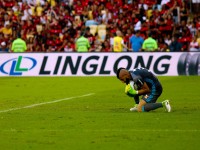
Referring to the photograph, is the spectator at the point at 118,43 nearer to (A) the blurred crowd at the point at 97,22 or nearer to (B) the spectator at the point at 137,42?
(A) the blurred crowd at the point at 97,22

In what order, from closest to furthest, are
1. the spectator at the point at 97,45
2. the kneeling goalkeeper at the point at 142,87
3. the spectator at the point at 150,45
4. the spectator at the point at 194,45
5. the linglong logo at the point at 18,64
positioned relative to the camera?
the kneeling goalkeeper at the point at 142,87 → the linglong logo at the point at 18,64 → the spectator at the point at 150,45 → the spectator at the point at 194,45 → the spectator at the point at 97,45

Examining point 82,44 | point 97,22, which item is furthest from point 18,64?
point 97,22

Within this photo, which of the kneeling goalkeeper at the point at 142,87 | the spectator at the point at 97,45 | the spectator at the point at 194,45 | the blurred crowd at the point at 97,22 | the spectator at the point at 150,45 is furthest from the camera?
the blurred crowd at the point at 97,22

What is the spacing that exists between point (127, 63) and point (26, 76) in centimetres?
433

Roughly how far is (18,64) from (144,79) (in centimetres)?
1694

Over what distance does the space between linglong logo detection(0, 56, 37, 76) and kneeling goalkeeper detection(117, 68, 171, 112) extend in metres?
16.3

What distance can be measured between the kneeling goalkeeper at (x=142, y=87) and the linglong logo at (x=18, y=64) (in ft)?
53.6

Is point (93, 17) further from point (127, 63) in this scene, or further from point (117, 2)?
point (127, 63)

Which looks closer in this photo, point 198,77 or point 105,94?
point 105,94

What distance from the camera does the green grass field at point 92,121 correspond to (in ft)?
43.4

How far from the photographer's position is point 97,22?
41156 mm

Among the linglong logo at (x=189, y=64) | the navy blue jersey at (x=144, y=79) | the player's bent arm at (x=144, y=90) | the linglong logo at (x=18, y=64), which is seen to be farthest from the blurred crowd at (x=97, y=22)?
the player's bent arm at (x=144, y=90)

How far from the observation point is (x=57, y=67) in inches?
1361

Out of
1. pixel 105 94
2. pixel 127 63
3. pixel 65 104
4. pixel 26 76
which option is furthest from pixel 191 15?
pixel 65 104
